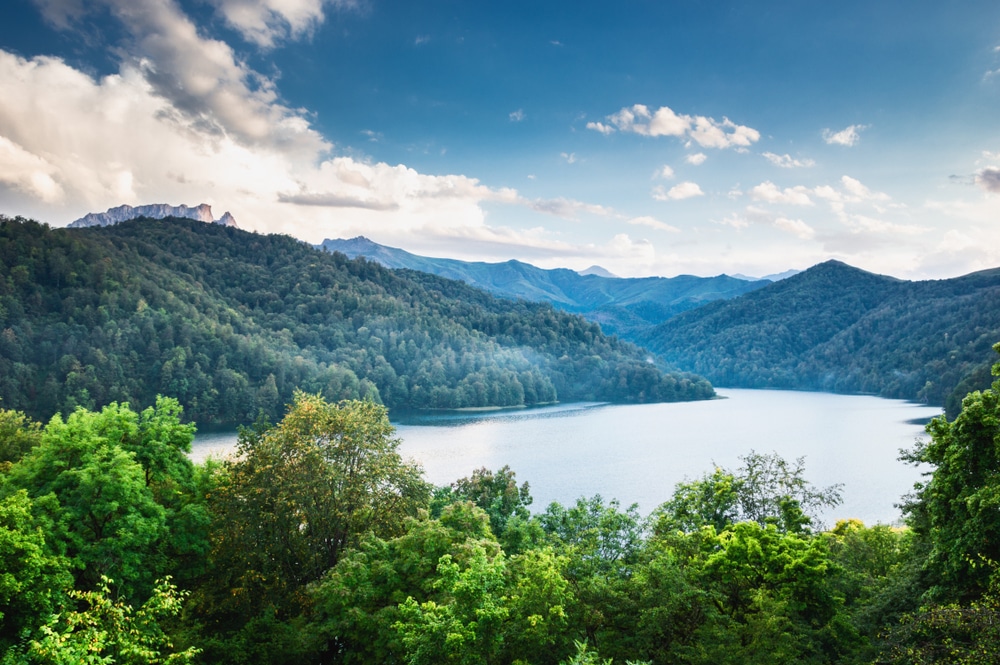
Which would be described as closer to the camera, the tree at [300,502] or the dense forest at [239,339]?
the tree at [300,502]

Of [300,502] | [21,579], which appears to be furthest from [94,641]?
[300,502]

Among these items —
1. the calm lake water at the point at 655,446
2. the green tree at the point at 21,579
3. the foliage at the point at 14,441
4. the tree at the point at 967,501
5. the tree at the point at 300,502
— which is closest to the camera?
the tree at the point at 967,501

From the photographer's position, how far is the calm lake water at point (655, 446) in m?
56.7

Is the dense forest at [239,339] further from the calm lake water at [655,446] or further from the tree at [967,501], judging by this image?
the tree at [967,501]

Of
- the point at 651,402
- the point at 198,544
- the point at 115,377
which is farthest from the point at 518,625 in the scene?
→ the point at 651,402

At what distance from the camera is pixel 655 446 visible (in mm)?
81938

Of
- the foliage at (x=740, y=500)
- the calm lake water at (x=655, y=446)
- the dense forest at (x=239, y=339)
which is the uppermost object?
the dense forest at (x=239, y=339)

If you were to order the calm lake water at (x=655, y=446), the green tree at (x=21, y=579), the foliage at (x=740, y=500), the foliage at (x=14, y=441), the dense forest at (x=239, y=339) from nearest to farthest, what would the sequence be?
the green tree at (x=21, y=579), the foliage at (x=740, y=500), the foliage at (x=14, y=441), the calm lake water at (x=655, y=446), the dense forest at (x=239, y=339)

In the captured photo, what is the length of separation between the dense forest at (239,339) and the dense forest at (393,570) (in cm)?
8370

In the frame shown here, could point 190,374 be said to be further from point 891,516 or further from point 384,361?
point 891,516

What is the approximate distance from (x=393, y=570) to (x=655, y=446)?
230ft

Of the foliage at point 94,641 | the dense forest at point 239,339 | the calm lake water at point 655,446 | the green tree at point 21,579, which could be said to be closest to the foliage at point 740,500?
the calm lake water at point 655,446

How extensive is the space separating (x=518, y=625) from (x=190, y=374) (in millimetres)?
107804

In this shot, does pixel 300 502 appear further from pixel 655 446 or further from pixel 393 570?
pixel 655 446
